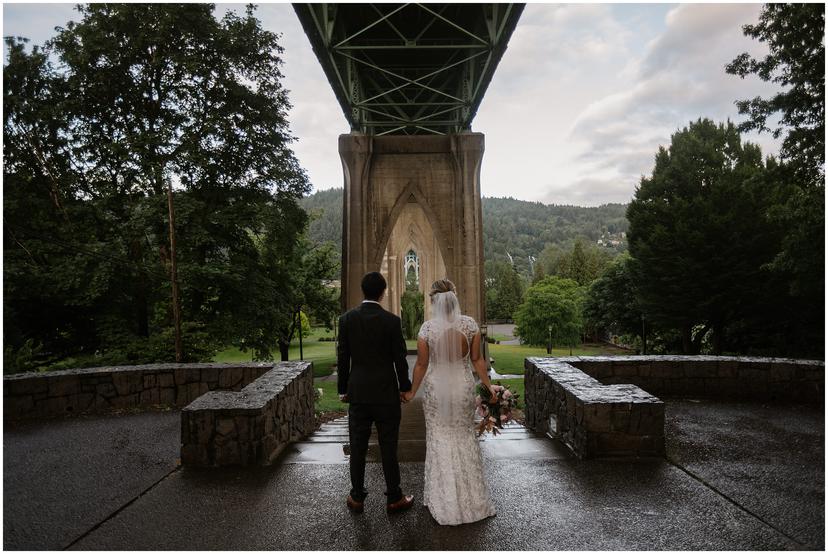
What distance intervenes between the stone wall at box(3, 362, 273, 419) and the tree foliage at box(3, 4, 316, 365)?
231 inches

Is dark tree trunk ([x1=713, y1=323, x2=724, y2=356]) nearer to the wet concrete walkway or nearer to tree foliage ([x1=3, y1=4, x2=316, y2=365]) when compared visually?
tree foliage ([x1=3, y1=4, x2=316, y2=365])

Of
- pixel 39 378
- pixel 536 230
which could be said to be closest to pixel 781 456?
pixel 39 378

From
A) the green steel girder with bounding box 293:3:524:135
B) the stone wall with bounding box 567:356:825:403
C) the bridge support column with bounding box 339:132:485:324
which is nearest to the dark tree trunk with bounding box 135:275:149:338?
the bridge support column with bounding box 339:132:485:324

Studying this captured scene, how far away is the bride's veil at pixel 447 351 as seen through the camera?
4109mm

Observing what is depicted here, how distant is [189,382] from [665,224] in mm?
21255

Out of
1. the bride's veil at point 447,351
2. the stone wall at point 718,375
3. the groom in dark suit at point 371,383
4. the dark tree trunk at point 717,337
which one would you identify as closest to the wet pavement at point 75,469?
the groom in dark suit at point 371,383

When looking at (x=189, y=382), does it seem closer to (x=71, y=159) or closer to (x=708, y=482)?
(x=708, y=482)

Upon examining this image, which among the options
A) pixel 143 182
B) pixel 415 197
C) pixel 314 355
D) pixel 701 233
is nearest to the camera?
pixel 143 182

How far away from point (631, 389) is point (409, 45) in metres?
9.43

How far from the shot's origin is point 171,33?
15289 mm

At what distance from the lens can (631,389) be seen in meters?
5.61

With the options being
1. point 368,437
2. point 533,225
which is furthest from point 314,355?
point 533,225

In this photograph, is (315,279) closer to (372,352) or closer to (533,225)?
(372,352)

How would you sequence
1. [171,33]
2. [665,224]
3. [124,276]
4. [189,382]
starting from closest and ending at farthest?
[189,382] < [124,276] < [171,33] < [665,224]
